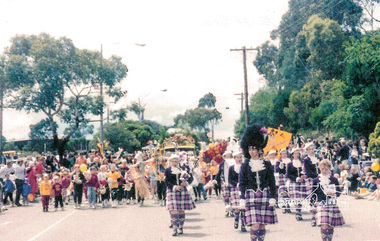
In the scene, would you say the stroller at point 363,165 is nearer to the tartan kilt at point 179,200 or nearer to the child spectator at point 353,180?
the child spectator at point 353,180

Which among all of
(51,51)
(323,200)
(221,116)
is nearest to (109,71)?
(51,51)

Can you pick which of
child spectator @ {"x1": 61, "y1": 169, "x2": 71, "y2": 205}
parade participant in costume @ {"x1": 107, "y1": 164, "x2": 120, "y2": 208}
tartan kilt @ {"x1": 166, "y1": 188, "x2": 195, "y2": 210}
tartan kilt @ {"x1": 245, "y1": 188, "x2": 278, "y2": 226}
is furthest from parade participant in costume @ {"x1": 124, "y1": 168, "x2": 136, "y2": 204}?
tartan kilt @ {"x1": 245, "y1": 188, "x2": 278, "y2": 226}

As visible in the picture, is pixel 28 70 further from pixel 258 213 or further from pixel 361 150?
pixel 258 213

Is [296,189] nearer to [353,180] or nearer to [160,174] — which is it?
[160,174]

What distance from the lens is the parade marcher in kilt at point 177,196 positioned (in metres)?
10.6

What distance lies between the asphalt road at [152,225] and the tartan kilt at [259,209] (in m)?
2.16

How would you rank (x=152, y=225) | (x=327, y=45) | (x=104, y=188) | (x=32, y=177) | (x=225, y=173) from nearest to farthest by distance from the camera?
(x=152, y=225) → (x=225, y=173) → (x=104, y=188) → (x=32, y=177) → (x=327, y=45)

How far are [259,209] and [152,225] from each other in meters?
5.28

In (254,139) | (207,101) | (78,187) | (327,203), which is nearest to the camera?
(254,139)

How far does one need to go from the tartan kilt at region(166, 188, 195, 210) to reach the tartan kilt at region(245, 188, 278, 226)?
3.26 metres

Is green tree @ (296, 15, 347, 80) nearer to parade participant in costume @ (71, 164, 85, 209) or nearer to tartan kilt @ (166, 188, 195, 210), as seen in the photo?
parade participant in costume @ (71, 164, 85, 209)

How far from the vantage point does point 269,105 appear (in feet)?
224

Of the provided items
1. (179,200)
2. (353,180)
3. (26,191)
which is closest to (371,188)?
(353,180)

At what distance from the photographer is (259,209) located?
749 centimetres
